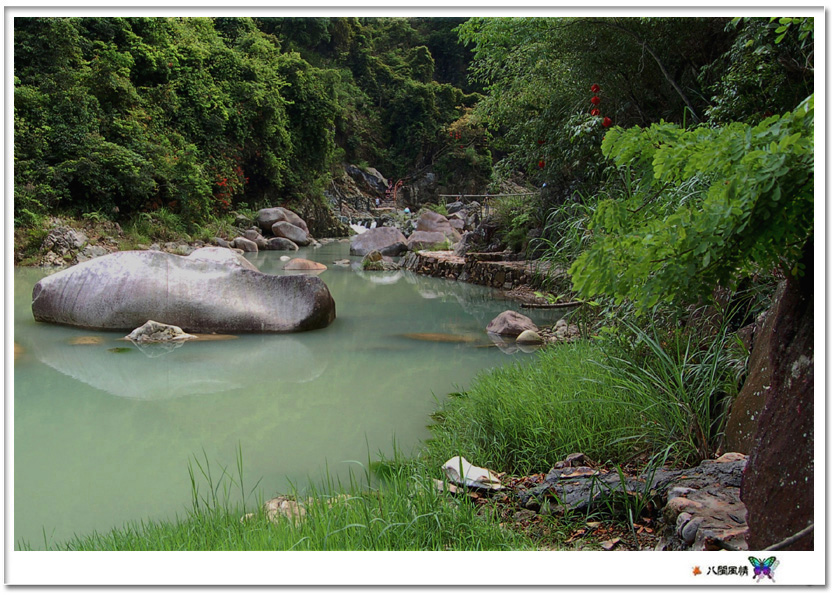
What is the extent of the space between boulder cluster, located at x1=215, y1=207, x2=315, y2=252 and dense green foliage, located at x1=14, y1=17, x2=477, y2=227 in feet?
3.08

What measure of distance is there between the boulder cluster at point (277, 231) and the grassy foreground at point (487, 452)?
12.0m

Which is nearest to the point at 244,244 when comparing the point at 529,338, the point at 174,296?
the point at 174,296

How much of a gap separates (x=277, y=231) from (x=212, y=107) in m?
3.34

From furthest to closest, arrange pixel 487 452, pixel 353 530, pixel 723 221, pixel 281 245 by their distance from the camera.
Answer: pixel 281 245
pixel 487 452
pixel 353 530
pixel 723 221

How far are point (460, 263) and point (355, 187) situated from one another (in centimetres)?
1652

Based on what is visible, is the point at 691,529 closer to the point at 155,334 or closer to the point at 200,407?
the point at 200,407

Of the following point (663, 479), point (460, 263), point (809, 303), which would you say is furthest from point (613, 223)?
point (460, 263)

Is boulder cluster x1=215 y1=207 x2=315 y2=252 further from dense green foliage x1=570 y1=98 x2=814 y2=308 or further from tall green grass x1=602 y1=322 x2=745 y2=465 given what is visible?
dense green foliage x1=570 y1=98 x2=814 y2=308

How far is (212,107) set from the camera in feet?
48.2

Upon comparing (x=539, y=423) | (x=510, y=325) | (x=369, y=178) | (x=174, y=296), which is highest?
(x=369, y=178)

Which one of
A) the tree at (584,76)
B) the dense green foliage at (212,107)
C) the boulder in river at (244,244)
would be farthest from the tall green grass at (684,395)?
the boulder in river at (244,244)

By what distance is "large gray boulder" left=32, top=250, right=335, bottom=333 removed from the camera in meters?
4.90

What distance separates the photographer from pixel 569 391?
2578 mm
